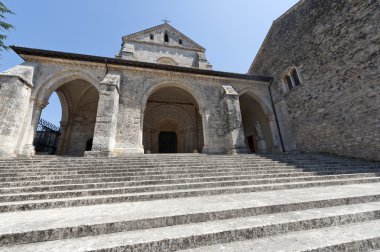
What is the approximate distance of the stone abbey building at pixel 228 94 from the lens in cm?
672

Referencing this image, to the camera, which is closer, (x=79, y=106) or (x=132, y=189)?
(x=132, y=189)

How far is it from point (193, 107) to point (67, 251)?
12752 mm

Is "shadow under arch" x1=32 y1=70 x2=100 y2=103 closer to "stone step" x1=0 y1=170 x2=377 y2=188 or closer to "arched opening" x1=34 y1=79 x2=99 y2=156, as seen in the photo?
"arched opening" x1=34 y1=79 x2=99 y2=156

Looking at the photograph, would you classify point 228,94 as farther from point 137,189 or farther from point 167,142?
point 137,189

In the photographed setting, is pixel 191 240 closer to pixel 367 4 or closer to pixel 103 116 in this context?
pixel 103 116

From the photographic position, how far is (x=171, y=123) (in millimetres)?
14062

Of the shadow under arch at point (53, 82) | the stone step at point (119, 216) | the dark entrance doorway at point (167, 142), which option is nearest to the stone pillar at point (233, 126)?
the stone step at point (119, 216)

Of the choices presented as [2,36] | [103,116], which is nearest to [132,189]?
[103,116]

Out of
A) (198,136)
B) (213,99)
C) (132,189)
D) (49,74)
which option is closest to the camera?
(132,189)

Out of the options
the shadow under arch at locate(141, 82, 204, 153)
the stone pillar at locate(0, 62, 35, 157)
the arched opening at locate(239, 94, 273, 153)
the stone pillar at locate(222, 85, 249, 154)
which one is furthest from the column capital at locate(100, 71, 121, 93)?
the arched opening at locate(239, 94, 273, 153)

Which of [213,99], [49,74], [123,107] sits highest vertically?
[49,74]

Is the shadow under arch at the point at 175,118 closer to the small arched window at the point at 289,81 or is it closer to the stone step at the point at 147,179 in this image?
the small arched window at the point at 289,81

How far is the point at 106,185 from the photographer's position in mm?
3652

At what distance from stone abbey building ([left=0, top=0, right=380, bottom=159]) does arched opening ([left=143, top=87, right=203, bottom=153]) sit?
0.08 meters
